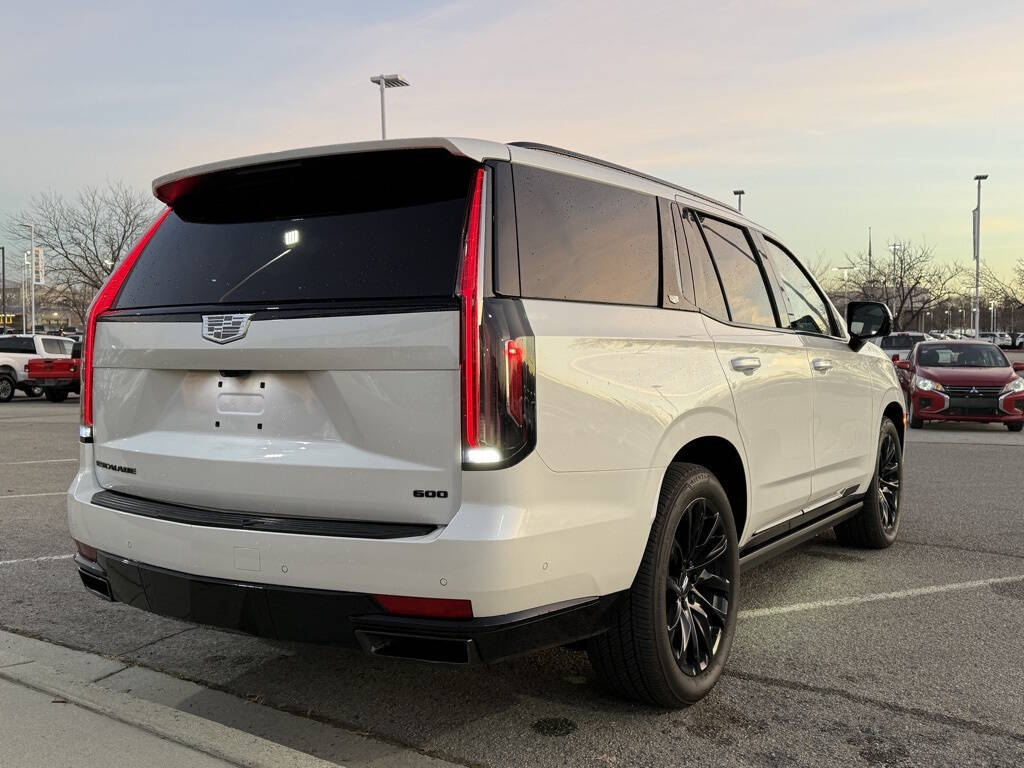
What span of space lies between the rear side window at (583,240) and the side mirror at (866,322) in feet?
7.26

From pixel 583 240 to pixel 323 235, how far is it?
2.86 feet

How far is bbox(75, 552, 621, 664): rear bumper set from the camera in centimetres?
266

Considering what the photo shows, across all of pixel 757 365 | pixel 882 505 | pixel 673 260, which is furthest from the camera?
pixel 882 505

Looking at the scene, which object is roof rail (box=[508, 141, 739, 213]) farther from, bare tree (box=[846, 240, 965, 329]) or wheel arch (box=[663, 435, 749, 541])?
bare tree (box=[846, 240, 965, 329])

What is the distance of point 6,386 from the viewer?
24391 mm

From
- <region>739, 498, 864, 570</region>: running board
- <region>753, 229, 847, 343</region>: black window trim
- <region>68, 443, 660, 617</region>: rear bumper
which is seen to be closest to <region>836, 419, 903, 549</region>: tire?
<region>739, 498, 864, 570</region>: running board

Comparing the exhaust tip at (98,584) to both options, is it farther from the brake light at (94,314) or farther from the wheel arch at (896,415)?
the wheel arch at (896,415)

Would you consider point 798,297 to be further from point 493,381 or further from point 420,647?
point 420,647

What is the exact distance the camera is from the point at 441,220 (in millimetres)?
2859

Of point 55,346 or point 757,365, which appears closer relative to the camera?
point 757,365

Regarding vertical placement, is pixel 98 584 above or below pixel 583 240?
below

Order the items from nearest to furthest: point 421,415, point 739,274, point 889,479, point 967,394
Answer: point 421,415 → point 739,274 → point 889,479 → point 967,394

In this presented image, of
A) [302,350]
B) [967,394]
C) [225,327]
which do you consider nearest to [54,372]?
[967,394]

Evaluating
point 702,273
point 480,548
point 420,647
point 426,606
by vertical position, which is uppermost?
point 702,273
